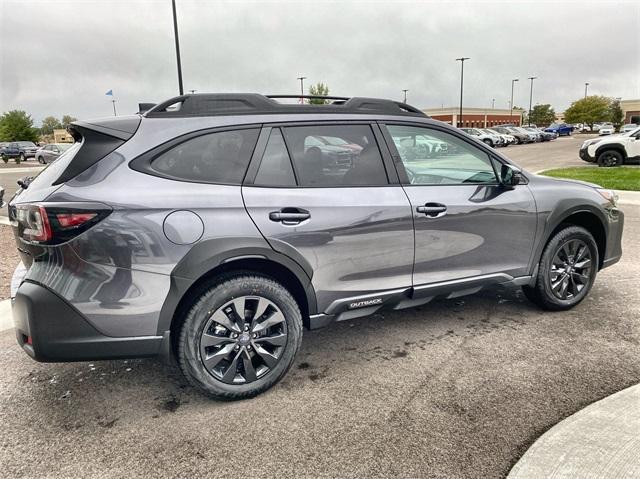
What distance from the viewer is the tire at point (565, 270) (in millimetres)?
4152

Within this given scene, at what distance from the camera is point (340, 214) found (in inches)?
124

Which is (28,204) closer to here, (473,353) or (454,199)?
(454,199)

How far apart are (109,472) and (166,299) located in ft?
2.91

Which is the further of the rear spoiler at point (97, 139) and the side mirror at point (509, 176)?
the side mirror at point (509, 176)

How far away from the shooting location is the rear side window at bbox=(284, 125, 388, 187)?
3.18 metres

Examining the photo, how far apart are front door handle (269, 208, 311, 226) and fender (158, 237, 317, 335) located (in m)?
0.16

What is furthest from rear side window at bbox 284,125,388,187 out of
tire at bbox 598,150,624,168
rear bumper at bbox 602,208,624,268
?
tire at bbox 598,150,624,168

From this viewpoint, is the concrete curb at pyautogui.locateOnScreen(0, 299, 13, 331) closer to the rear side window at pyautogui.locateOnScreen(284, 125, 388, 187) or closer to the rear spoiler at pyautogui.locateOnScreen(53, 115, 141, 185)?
the rear spoiler at pyautogui.locateOnScreen(53, 115, 141, 185)

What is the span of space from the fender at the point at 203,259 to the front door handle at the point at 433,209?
118 cm

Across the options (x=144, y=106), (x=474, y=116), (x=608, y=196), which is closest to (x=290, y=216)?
(x=144, y=106)

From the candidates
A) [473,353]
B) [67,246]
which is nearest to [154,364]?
[67,246]

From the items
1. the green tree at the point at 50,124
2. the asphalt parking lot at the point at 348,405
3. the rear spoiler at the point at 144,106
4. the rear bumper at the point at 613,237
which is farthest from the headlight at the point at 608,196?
the green tree at the point at 50,124

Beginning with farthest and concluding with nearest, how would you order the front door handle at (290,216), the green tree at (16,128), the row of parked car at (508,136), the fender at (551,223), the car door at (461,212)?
the green tree at (16,128)
the row of parked car at (508,136)
the fender at (551,223)
the car door at (461,212)
the front door handle at (290,216)

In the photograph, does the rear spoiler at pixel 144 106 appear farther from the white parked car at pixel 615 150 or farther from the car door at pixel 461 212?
the white parked car at pixel 615 150
